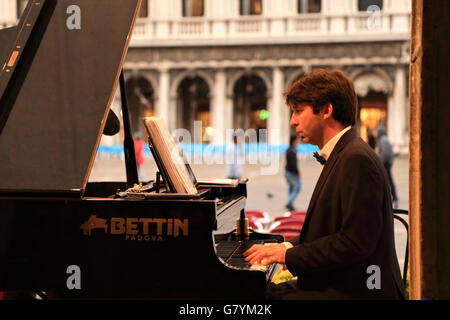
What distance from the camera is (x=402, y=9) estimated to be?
24.5m

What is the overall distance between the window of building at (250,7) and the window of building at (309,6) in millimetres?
1855

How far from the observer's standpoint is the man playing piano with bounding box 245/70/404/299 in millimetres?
2291

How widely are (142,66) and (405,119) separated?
12.2 meters

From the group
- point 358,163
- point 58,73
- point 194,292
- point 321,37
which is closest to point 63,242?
point 194,292

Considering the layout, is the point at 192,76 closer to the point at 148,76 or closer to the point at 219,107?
the point at 219,107

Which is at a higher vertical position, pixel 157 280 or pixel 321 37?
pixel 321 37

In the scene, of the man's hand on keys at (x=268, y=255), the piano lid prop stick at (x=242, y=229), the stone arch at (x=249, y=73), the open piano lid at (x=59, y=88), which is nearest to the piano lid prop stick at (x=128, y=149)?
the piano lid prop stick at (x=242, y=229)

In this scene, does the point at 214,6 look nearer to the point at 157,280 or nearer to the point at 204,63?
the point at 204,63

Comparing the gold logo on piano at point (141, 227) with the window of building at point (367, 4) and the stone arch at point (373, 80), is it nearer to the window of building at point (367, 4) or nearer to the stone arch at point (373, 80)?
the stone arch at point (373, 80)

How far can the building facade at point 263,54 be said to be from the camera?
25141 mm

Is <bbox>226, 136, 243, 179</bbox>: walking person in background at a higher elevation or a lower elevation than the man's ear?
lower
